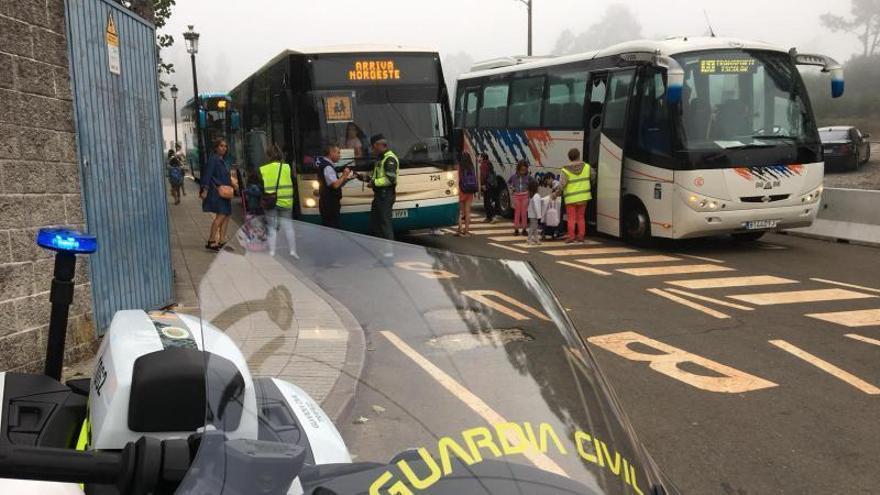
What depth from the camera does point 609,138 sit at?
12.9 metres

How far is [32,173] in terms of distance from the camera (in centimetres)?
495

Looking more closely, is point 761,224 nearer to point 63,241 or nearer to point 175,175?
point 63,241

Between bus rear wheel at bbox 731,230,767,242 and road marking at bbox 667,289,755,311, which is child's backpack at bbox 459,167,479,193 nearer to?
bus rear wheel at bbox 731,230,767,242

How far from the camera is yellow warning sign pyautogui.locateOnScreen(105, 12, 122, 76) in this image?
241 inches

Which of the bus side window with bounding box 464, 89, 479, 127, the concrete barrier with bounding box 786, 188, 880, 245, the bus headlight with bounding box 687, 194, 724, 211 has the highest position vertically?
the bus side window with bounding box 464, 89, 479, 127

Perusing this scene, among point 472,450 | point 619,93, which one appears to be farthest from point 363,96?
point 472,450

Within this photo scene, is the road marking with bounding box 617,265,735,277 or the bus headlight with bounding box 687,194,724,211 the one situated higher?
the bus headlight with bounding box 687,194,724,211

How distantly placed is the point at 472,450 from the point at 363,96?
11147 millimetres

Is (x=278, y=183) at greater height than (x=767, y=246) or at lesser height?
greater

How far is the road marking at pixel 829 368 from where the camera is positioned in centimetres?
519

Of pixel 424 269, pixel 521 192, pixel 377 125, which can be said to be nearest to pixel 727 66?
pixel 521 192

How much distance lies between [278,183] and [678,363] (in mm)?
6794

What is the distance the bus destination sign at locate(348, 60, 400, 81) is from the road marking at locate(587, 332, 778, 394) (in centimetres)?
703

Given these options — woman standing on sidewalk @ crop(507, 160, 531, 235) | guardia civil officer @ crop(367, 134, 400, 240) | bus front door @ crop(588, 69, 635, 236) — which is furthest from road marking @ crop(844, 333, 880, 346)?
woman standing on sidewalk @ crop(507, 160, 531, 235)
